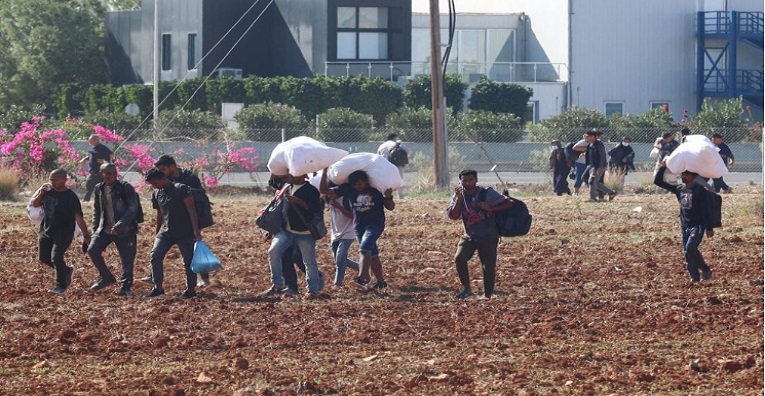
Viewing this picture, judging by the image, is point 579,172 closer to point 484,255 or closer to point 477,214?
point 484,255

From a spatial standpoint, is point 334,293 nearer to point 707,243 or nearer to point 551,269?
point 551,269

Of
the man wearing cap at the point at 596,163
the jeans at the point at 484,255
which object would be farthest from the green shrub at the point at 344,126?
the jeans at the point at 484,255

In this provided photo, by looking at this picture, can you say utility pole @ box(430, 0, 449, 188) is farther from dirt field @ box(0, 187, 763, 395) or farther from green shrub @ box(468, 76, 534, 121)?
green shrub @ box(468, 76, 534, 121)

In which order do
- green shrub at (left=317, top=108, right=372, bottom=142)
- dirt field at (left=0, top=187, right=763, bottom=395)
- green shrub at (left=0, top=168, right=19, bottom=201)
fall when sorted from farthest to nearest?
green shrub at (left=317, top=108, right=372, bottom=142) < green shrub at (left=0, top=168, right=19, bottom=201) < dirt field at (left=0, top=187, right=763, bottom=395)

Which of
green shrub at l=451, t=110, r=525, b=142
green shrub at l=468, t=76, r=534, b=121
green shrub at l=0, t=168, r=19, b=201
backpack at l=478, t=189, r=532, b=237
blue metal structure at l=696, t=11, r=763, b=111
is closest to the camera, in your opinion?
backpack at l=478, t=189, r=532, b=237

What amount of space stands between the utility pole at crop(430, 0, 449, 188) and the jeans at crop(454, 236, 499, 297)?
14.4 m

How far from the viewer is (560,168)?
25531 millimetres

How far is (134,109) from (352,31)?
846 cm

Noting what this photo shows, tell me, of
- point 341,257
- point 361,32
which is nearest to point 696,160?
point 341,257

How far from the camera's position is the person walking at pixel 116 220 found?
12.5 meters

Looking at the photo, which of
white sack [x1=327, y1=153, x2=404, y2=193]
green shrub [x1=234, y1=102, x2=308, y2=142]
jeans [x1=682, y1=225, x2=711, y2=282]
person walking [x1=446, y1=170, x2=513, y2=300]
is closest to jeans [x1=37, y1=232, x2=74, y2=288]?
white sack [x1=327, y1=153, x2=404, y2=193]

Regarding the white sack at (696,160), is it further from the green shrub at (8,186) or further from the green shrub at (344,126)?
the green shrub at (344,126)

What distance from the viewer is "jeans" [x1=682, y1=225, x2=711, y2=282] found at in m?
12.8

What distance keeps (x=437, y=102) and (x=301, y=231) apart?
14984 mm
